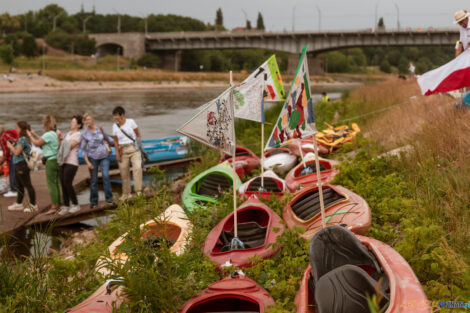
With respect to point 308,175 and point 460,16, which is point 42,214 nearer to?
point 308,175

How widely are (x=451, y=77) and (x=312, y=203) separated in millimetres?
3087

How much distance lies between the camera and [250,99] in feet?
25.3


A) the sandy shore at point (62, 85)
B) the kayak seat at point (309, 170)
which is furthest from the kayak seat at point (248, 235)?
the sandy shore at point (62, 85)

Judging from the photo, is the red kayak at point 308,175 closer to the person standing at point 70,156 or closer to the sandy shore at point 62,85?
the person standing at point 70,156

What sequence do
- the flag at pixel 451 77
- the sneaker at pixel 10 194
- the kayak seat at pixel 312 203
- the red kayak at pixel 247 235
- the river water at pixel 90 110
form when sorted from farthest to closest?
the river water at pixel 90 110, the sneaker at pixel 10 194, the flag at pixel 451 77, the kayak seat at pixel 312 203, the red kayak at pixel 247 235

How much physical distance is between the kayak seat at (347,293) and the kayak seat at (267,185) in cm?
403

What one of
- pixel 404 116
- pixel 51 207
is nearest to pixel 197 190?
pixel 51 207

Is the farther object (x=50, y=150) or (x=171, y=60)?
(x=171, y=60)

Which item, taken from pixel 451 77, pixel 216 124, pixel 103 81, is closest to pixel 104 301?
pixel 216 124

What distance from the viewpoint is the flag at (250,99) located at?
7.65m

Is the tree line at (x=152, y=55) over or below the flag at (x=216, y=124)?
over

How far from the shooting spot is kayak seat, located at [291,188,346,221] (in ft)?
20.5

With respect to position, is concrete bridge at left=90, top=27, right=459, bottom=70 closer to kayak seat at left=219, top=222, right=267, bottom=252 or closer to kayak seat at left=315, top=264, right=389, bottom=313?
kayak seat at left=219, top=222, right=267, bottom=252

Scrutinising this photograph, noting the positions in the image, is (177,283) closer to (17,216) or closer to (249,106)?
(249,106)
